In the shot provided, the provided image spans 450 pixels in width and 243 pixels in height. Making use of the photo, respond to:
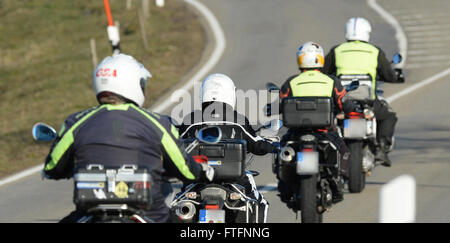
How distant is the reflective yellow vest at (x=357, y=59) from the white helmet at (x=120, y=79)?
7.00 meters

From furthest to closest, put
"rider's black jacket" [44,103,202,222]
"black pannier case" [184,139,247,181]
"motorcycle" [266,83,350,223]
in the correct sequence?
"motorcycle" [266,83,350,223]
"black pannier case" [184,139,247,181]
"rider's black jacket" [44,103,202,222]

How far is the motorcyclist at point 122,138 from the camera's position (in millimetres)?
6180

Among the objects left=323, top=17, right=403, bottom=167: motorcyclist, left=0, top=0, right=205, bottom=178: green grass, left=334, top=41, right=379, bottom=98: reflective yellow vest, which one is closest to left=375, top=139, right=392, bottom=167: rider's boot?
left=323, top=17, right=403, bottom=167: motorcyclist

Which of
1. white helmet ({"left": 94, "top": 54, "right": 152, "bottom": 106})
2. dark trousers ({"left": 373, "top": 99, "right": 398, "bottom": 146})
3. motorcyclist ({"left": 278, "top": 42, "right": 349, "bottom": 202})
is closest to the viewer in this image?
white helmet ({"left": 94, "top": 54, "right": 152, "bottom": 106})

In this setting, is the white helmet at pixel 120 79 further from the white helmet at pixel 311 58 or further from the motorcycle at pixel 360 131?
the motorcycle at pixel 360 131

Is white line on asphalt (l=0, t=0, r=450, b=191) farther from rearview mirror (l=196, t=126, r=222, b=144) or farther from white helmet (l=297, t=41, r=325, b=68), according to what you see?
rearview mirror (l=196, t=126, r=222, b=144)

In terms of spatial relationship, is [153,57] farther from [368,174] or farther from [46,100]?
[368,174]

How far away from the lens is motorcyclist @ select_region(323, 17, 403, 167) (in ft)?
43.1

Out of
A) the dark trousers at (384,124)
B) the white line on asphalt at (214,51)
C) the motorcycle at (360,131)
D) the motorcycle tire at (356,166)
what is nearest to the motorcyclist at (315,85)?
the motorcycle at (360,131)

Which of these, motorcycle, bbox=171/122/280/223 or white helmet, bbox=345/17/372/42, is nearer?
motorcycle, bbox=171/122/280/223

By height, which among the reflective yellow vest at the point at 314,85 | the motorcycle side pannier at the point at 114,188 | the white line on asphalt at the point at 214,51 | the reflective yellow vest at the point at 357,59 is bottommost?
the motorcycle side pannier at the point at 114,188

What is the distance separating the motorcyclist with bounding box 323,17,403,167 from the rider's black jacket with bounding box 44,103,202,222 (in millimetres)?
6993

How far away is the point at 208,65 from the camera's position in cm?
2589

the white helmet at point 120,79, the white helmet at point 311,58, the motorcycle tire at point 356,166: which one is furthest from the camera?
the motorcycle tire at point 356,166
